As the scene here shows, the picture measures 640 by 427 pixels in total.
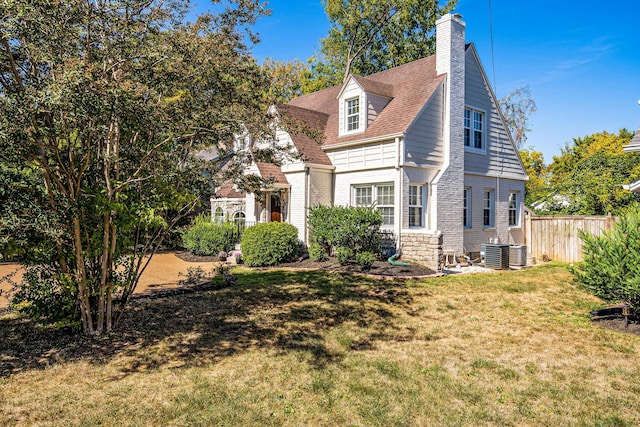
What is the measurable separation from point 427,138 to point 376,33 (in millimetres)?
16557

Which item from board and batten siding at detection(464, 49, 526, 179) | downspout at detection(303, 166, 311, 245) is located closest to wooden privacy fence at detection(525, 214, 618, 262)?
board and batten siding at detection(464, 49, 526, 179)

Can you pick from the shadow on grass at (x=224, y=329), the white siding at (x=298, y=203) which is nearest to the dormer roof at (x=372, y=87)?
the white siding at (x=298, y=203)

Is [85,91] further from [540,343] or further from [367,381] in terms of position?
[540,343]

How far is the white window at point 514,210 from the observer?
18312mm

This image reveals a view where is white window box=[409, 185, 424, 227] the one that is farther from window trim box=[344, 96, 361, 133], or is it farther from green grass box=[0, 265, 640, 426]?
green grass box=[0, 265, 640, 426]

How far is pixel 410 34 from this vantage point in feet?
92.6

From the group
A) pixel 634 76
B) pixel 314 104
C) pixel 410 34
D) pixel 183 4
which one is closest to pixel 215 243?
pixel 314 104

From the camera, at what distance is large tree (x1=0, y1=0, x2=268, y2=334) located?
502 centimetres

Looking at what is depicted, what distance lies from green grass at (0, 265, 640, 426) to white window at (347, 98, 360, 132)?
30.3 feet

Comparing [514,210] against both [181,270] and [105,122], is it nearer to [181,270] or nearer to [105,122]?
[181,270]

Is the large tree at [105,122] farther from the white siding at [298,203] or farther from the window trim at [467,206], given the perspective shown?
the window trim at [467,206]

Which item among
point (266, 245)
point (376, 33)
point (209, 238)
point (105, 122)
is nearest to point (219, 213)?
point (209, 238)

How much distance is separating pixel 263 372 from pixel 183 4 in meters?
6.16

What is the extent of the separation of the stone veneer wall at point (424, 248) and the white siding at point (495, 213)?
12.8 feet
